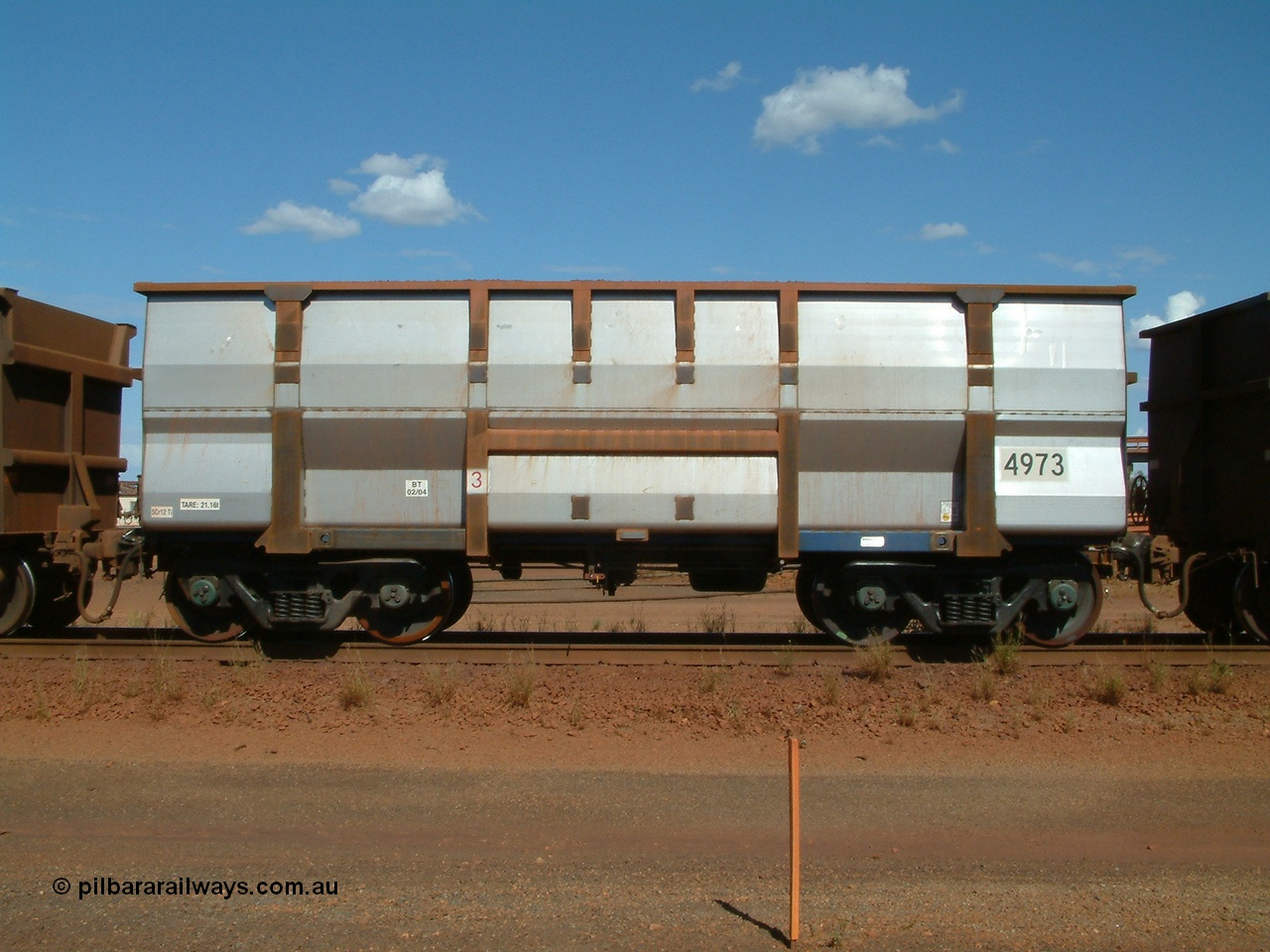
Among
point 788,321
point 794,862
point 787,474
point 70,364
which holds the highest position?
point 788,321

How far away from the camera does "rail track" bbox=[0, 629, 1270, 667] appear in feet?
31.8

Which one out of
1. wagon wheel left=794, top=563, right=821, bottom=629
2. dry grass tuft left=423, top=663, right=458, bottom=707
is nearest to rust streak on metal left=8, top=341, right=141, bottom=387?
dry grass tuft left=423, top=663, right=458, bottom=707

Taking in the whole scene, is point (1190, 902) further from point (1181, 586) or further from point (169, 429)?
point (169, 429)

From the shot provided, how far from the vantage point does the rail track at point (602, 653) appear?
9.70m

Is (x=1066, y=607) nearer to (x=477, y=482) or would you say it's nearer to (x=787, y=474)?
(x=787, y=474)

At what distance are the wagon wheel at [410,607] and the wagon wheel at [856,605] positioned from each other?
3.57m

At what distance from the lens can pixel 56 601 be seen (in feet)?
36.2

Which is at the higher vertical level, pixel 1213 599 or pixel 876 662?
pixel 1213 599

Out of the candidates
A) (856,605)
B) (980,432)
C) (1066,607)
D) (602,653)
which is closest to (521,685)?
(602,653)

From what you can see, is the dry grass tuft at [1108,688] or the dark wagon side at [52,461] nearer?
the dry grass tuft at [1108,688]

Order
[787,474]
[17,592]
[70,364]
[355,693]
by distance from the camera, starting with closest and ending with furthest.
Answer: [355,693]
[787,474]
[17,592]
[70,364]

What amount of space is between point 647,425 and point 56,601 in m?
6.61

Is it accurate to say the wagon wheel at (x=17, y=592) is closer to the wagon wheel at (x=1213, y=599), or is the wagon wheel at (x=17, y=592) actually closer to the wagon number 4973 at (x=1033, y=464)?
the wagon number 4973 at (x=1033, y=464)

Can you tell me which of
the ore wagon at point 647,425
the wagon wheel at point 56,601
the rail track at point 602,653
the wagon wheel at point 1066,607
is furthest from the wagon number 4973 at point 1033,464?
the wagon wheel at point 56,601
